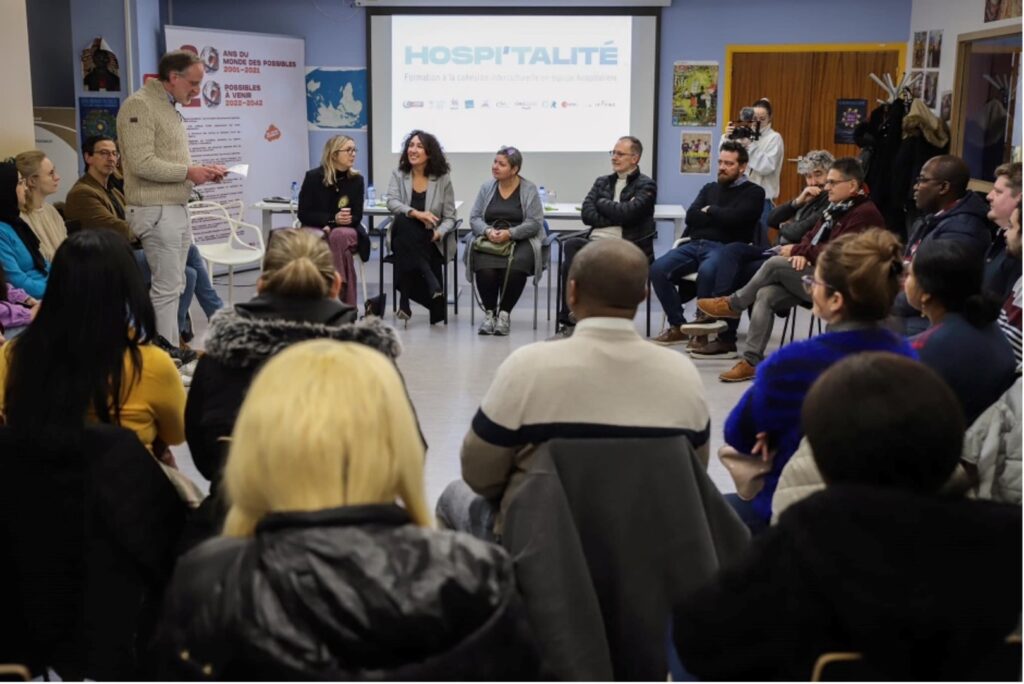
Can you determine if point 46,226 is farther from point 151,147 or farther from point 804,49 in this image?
point 804,49

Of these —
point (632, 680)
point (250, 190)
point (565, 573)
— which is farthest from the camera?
point (250, 190)

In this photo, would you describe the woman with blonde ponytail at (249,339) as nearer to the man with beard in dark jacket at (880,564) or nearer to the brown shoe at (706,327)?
the man with beard in dark jacket at (880,564)

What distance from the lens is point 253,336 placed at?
99.1 inches

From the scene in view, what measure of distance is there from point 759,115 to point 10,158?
5593mm

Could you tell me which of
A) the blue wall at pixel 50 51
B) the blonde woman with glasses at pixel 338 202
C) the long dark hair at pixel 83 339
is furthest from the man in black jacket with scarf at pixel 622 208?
the blue wall at pixel 50 51

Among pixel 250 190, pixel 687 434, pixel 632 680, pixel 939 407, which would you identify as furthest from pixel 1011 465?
pixel 250 190

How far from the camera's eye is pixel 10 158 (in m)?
5.28

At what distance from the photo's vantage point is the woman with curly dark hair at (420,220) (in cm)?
722


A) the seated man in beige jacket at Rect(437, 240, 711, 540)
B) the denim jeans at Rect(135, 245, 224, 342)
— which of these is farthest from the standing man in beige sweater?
the seated man in beige jacket at Rect(437, 240, 711, 540)

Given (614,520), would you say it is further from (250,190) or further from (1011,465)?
(250,190)

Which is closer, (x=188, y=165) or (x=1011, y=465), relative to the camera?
(x=1011, y=465)

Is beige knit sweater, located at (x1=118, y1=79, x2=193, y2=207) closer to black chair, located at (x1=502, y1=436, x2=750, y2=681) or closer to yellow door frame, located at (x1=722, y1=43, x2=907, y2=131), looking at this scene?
black chair, located at (x1=502, y1=436, x2=750, y2=681)

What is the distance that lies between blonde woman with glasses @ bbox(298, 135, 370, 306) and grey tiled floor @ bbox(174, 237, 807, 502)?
1.86ft

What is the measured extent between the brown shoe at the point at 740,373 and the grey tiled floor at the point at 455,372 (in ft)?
0.18
